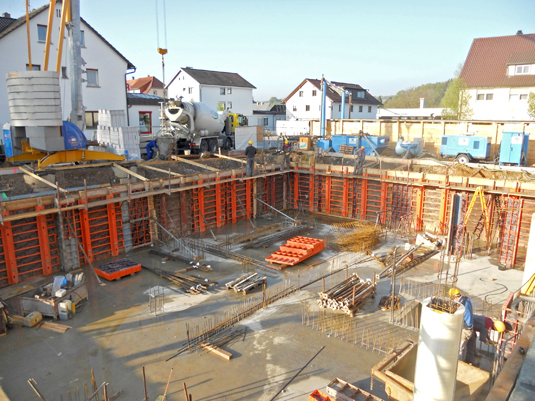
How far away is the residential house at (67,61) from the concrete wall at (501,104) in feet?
95.8

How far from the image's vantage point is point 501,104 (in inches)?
1379

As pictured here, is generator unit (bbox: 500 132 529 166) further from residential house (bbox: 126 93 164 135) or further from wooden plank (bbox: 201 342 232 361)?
residential house (bbox: 126 93 164 135)

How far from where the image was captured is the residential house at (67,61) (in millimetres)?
22484

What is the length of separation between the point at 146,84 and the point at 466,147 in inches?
1976

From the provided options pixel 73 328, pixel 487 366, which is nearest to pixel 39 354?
pixel 73 328

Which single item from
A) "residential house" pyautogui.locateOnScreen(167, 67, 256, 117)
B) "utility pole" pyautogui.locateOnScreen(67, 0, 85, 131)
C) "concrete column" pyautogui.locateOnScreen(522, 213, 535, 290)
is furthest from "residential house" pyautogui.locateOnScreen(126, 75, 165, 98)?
"concrete column" pyautogui.locateOnScreen(522, 213, 535, 290)

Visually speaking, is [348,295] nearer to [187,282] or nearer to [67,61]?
[187,282]

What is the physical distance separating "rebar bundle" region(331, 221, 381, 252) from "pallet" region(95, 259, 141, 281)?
7.95 meters

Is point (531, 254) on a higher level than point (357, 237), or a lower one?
higher

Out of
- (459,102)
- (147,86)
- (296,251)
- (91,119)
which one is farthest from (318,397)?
(147,86)

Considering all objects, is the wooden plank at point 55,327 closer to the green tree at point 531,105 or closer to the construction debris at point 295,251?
the construction debris at point 295,251

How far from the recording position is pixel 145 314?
11.1 meters

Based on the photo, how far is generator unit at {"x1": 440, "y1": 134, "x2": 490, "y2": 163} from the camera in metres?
24.7

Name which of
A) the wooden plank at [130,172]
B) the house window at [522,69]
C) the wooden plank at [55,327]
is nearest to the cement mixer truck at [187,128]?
the wooden plank at [130,172]
